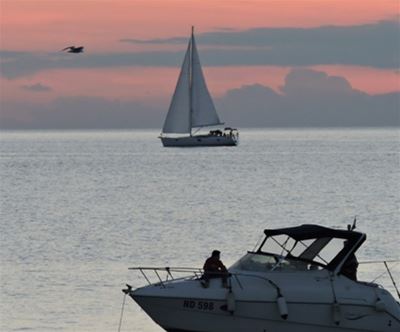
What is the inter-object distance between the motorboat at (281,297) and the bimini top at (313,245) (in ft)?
0.08

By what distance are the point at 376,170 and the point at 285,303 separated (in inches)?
4832

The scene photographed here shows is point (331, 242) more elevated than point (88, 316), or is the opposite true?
point (331, 242)

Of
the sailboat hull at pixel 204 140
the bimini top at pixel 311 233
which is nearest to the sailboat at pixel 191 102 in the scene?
the sailboat hull at pixel 204 140

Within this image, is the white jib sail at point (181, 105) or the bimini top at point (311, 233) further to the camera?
the white jib sail at point (181, 105)

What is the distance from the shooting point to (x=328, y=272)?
33.1m

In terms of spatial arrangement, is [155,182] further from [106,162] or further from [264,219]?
[106,162]

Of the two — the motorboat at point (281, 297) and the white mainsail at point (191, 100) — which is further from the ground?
the white mainsail at point (191, 100)

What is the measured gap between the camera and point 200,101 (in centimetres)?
15412

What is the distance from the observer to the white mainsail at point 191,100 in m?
154

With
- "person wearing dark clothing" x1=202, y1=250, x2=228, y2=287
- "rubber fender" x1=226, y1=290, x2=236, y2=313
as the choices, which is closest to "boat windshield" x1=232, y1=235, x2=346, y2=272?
"person wearing dark clothing" x1=202, y1=250, x2=228, y2=287

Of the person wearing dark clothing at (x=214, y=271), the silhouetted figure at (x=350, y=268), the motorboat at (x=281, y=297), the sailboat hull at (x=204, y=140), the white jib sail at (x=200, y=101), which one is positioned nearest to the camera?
the motorboat at (x=281, y=297)

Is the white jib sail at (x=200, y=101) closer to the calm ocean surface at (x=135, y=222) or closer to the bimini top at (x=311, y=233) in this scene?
the calm ocean surface at (x=135, y=222)

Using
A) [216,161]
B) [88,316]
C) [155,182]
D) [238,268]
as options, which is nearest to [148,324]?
[88,316]

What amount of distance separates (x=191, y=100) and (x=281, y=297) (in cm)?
12267
